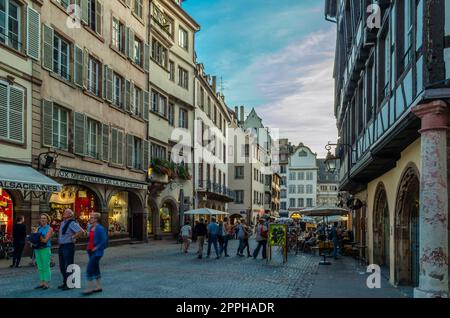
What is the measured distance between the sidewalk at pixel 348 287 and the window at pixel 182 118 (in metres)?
21.7

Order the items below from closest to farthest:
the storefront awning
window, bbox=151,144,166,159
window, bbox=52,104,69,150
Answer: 1. the storefront awning
2. window, bbox=52,104,69,150
3. window, bbox=151,144,166,159

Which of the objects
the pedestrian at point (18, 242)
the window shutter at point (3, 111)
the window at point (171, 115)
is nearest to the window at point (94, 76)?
the window shutter at point (3, 111)

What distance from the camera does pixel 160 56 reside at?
110 ft

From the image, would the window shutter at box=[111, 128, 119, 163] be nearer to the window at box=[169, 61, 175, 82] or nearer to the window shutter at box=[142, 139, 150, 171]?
the window shutter at box=[142, 139, 150, 171]

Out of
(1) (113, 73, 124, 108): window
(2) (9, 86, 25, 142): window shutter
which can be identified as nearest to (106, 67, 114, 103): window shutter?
(1) (113, 73, 124, 108): window

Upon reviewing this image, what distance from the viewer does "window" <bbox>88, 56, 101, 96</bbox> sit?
24.1 metres

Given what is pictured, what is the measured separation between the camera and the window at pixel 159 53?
3266 cm

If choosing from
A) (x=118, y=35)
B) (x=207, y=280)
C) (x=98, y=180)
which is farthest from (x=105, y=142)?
(x=207, y=280)

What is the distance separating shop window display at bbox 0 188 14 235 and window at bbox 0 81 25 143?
1900 mm

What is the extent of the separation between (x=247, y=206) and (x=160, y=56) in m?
33.4

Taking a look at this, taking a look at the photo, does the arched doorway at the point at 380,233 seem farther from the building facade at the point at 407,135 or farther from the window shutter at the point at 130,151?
the window shutter at the point at 130,151

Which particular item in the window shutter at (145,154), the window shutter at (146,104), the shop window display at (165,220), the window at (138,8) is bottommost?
the shop window display at (165,220)
